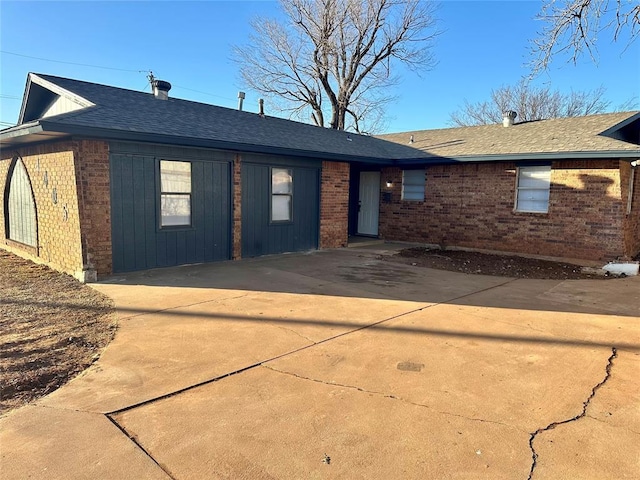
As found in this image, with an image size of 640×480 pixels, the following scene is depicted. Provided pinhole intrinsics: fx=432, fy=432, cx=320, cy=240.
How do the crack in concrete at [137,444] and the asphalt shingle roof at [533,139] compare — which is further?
the asphalt shingle roof at [533,139]

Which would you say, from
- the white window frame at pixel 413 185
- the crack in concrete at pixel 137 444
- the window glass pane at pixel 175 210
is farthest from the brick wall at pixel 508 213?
the crack in concrete at pixel 137 444

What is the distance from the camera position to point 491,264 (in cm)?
1013

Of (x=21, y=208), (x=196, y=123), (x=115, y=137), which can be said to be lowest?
(x=21, y=208)

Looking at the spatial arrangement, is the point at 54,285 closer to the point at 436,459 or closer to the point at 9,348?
the point at 9,348

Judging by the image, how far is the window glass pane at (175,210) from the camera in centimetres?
853

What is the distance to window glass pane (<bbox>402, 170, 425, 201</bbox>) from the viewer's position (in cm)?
1362

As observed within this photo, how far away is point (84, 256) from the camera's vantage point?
7367mm

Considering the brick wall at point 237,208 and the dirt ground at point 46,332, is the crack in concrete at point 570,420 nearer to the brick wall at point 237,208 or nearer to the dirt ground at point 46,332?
the dirt ground at point 46,332

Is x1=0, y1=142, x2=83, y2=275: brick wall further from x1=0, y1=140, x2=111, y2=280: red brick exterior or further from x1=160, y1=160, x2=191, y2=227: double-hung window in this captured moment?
x1=160, y1=160, x2=191, y2=227: double-hung window

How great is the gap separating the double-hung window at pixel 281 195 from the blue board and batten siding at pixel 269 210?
0.31ft

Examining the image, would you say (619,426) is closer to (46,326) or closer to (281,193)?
(46,326)

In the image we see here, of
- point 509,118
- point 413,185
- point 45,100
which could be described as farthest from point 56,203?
point 509,118

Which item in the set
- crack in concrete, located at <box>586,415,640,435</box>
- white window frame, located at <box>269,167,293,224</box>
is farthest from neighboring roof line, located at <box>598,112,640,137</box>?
crack in concrete, located at <box>586,415,640,435</box>

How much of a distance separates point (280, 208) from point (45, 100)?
19.8 feet
